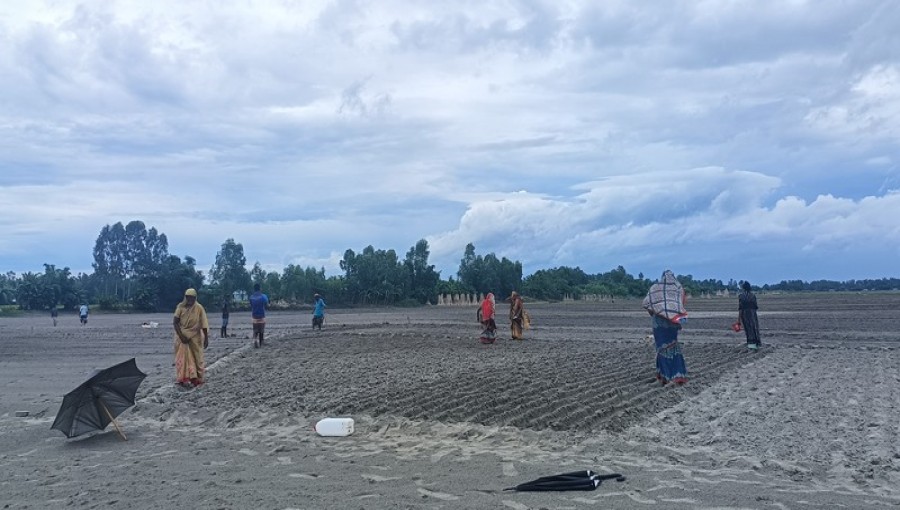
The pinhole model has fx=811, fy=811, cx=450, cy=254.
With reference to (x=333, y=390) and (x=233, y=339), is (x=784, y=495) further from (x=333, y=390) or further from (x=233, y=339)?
(x=233, y=339)

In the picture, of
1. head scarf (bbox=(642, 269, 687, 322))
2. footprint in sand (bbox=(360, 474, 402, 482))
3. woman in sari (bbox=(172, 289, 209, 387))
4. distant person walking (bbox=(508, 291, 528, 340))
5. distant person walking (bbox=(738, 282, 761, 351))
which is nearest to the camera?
footprint in sand (bbox=(360, 474, 402, 482))

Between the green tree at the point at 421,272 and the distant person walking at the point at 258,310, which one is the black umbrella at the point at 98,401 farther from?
the green tree at the point at 421,272

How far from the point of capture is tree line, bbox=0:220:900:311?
264 feet

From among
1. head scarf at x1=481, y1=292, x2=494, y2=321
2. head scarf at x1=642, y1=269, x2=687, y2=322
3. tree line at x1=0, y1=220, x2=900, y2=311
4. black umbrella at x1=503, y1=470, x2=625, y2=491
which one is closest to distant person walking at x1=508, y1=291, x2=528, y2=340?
head scarf at x1=481, y1=292, x2=494, y2=321

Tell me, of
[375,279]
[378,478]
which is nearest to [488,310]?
[378,478]

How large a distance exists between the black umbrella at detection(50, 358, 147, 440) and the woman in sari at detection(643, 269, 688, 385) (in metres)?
7.81

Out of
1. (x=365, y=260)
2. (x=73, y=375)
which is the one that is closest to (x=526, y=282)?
(x=365, y=260)

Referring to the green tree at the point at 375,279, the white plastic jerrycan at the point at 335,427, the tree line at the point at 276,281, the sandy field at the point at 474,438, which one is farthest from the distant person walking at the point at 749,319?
the green tree at the point at 375,279

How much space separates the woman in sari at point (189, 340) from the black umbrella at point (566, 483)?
820cm

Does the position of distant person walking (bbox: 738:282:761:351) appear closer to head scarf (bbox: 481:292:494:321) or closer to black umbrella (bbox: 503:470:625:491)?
head scarf (bbox: 481:292:494:321)

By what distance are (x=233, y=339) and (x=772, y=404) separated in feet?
68.8

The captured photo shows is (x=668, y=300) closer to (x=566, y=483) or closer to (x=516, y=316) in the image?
(x=566, y=483)

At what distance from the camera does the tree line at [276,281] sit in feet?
264

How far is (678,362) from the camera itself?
13.1 metres
